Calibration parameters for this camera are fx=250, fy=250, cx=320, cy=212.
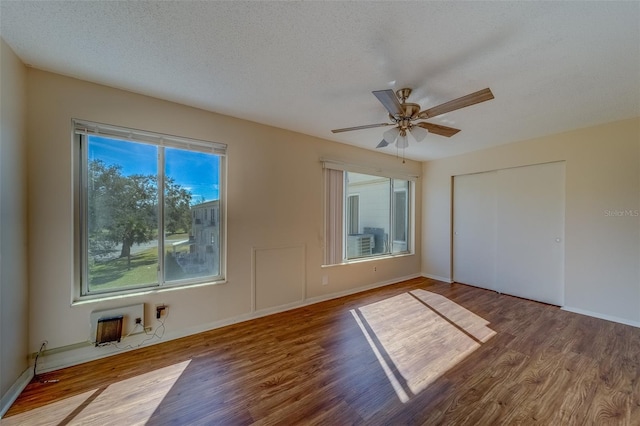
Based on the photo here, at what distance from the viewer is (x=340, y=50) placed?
1.83 meters

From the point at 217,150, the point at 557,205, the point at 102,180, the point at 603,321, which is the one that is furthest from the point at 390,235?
the point at 102,180

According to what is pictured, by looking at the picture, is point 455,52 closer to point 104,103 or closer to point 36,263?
point 104,103

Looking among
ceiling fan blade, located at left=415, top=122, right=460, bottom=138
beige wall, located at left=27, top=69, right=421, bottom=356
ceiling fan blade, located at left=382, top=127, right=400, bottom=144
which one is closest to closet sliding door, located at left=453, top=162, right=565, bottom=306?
beige wall, located at left=27, top=69, right=421, bottom=356

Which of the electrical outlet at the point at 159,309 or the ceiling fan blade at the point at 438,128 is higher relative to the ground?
the ceiling fan blade at the point at 438,128

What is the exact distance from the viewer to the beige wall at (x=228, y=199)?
6.98ft

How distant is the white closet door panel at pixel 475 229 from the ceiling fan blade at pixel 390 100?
3272 mm

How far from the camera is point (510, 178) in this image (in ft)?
13.7

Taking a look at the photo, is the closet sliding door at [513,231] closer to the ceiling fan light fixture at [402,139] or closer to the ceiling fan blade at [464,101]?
the ceiling fan light fixture at [402,139]

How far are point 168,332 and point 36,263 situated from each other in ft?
4.18

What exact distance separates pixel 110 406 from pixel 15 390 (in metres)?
0.77

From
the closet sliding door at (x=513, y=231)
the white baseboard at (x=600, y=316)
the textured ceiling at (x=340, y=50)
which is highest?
the textured ceiling at (x=340, y=50)

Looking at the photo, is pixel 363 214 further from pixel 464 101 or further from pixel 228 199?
pixel 464 101

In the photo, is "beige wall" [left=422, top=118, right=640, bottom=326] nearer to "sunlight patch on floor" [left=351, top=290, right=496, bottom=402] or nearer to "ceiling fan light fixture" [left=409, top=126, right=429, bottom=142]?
"sunlight patch on floor" [left=351, top=290, right=496, bottom=402]

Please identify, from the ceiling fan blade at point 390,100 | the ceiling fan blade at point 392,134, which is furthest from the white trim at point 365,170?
the ceiling fan blade at point 390,100
